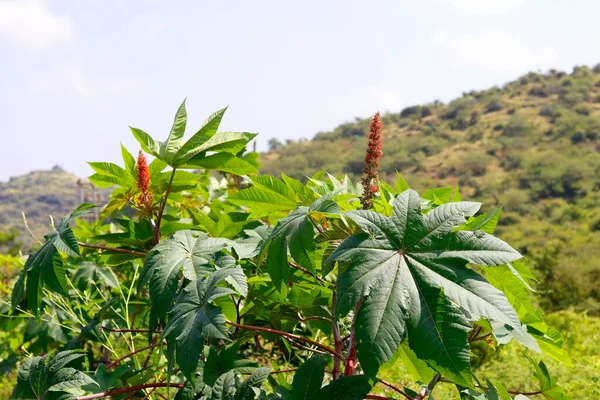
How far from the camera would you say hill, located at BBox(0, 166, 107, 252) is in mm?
67125

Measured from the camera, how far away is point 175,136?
166 cm

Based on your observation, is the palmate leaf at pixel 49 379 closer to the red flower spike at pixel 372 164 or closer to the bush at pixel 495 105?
the red flower spike at pixel 372 164

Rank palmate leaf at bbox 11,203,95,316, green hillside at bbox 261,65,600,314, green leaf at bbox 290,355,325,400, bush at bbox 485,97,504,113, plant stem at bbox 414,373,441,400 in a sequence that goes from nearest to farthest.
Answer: green leaf at bbox 290,355,325,400
plant stem at bbox 414,373,441,400
palmate leaf at bbox 11,203,95,316
green hillside at bbox 261,65,600,314
bush at bbox 485,97,504,113

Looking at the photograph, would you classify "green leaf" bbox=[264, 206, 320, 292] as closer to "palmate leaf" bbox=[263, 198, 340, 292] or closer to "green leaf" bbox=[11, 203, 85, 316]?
"palmate leaf" bbox=[263, 198, 340, 292]

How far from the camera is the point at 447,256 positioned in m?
1.18

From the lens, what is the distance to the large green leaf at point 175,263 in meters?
1.36

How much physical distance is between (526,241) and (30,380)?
22.1 metres

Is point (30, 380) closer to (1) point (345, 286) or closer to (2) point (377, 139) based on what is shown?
(1) point (345, 286)

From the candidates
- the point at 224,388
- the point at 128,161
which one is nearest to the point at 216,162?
the point at 128,161

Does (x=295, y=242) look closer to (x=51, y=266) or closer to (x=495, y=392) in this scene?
(x=495, y=392)

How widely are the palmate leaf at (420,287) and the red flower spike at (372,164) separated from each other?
16 centimetres

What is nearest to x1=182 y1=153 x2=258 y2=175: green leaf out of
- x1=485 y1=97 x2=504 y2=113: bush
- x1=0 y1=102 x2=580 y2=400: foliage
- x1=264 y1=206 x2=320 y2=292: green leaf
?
x1=0 y1=102 x2=580 y2=400: foliage

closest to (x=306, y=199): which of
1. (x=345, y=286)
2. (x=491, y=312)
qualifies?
(x=345, y=286)

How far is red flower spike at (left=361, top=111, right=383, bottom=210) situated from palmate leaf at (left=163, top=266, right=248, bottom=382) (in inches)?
14.2
